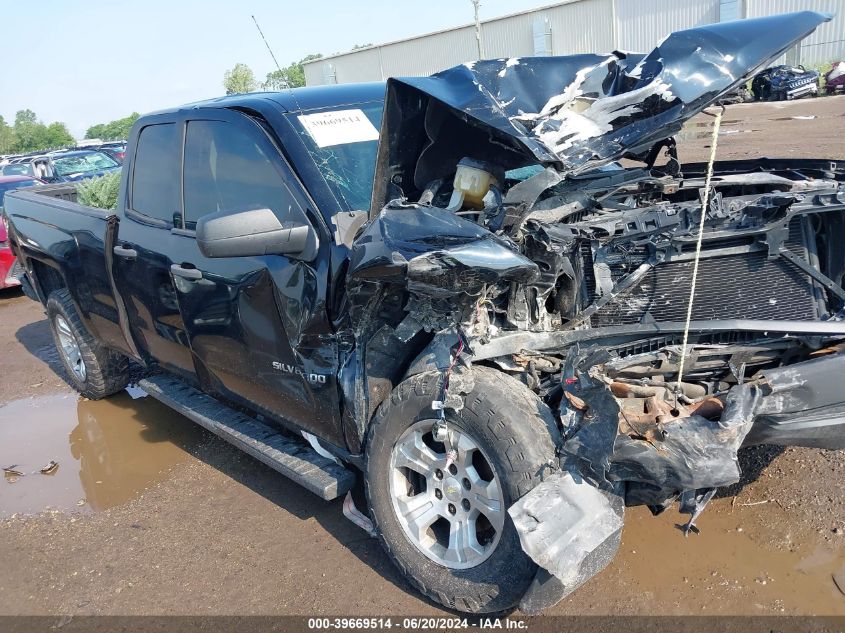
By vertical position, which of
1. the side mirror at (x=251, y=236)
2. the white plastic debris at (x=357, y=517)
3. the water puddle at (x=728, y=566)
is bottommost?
the water puddle at (x=728, y=566)

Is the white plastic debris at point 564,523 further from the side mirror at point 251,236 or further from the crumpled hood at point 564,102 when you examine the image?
the side mirror at point 251,236

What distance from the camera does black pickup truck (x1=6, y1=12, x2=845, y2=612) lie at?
2.42 m

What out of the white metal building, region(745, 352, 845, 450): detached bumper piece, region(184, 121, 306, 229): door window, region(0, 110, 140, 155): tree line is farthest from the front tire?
region(0, 110, 140, 155): tree line

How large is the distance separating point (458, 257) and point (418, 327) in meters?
0.57

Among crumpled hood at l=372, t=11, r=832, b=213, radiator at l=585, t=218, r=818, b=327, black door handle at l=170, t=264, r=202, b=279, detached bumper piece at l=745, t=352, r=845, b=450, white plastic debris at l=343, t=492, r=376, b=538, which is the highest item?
crumpled hood at l=372, t=11, r=832, b=213

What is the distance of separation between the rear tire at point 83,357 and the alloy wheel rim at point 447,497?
11.6ft

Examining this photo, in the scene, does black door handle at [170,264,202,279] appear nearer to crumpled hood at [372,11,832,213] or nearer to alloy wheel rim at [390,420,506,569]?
crumpled hood at [372,11,832,213]

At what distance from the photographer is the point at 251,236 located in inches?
114

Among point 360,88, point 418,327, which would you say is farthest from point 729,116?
point 418,327

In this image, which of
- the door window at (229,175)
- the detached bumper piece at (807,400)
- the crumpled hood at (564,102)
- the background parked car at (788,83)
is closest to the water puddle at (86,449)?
the door window at (229,175)

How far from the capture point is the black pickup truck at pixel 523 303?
7.94 ft

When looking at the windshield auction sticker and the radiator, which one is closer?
the radiator

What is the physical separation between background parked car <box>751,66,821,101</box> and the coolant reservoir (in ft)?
68.2

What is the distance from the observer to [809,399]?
7.66 ft
